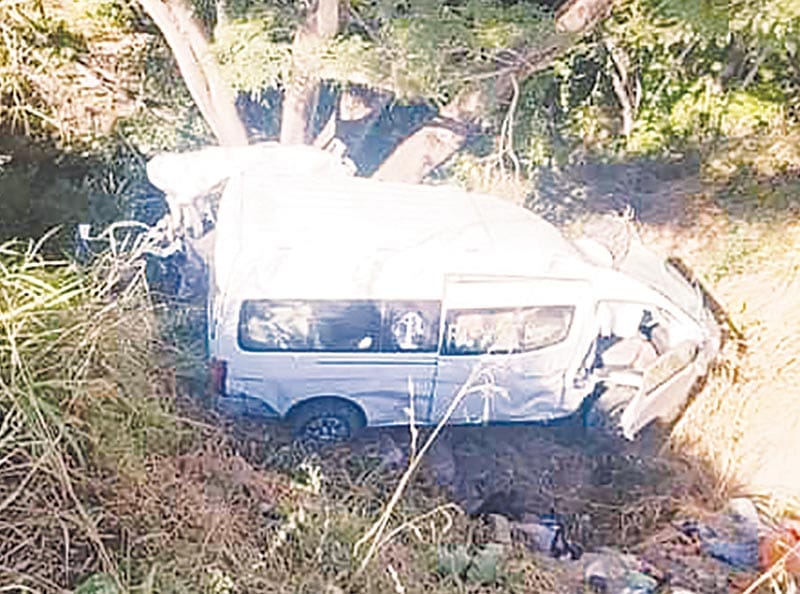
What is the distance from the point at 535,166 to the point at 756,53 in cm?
242

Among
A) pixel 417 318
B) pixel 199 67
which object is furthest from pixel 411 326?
pixel 199 67

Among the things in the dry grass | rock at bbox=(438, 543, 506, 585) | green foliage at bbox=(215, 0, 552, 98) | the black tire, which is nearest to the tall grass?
rock at bbox=(438, 543, 506, 585)

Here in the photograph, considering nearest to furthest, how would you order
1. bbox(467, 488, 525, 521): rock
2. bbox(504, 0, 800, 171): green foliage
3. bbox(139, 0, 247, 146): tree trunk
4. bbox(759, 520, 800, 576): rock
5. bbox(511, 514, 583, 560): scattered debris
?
bbox(759, 520, 800, 576): rock < bbox(511, 514, 583, 560): scattered debris < bbox(467, 488, 525, 521): rock < bbox(139, 0, 247, 146): tree trunk < bbox(504, 0, 800, 171): green foliage

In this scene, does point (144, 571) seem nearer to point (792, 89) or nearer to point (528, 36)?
point (528, 36)

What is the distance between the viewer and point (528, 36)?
25.7 feet

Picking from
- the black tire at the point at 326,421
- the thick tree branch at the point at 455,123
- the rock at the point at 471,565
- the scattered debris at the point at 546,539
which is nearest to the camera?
the rock at the point at 471,565

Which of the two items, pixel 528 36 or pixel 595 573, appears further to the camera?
pixel 528 36

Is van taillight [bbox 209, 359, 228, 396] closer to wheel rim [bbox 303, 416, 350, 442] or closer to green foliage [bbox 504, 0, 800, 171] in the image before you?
wheel rim [bbox 303, 416, 350, 442]

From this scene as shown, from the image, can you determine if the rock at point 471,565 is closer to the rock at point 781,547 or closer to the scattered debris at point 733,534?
the rock at point 781,547

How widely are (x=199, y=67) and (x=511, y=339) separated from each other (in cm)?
402

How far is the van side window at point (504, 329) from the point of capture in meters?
6.69

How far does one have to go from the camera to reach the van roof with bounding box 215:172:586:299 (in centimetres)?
643

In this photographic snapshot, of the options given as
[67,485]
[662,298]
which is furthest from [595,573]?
[67,485]

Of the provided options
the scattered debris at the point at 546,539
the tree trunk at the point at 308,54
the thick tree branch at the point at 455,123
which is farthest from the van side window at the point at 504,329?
the tree trunk at the point at 308,54
